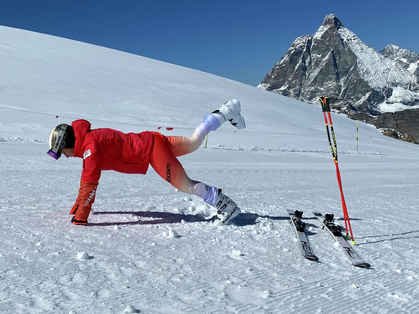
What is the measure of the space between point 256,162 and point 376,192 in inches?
134

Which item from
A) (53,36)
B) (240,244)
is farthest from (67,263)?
(53,36)

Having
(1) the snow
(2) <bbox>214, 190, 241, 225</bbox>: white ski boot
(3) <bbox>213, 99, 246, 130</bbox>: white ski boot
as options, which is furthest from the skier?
(3) <bbox>213, 99, 246, 130</bbox>: white ski boot

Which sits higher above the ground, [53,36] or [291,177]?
[53,36]

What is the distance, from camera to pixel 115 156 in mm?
3197

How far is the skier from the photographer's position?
3.03 metres

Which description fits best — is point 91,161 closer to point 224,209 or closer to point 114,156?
point 114,156

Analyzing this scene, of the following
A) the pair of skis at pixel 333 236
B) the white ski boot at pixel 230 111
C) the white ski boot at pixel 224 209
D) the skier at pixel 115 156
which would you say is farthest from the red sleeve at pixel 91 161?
the pair of skis at pixel 333 236

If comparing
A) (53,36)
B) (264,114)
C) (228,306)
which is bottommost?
(228,306)

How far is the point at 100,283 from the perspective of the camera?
201 centimetres

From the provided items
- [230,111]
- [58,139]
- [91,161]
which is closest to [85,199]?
[91,161]

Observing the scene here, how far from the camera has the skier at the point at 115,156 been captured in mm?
3033

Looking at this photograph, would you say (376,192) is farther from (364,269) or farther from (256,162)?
(364,269)

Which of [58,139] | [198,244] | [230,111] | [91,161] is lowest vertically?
[198,244]

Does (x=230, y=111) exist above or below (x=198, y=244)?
above
